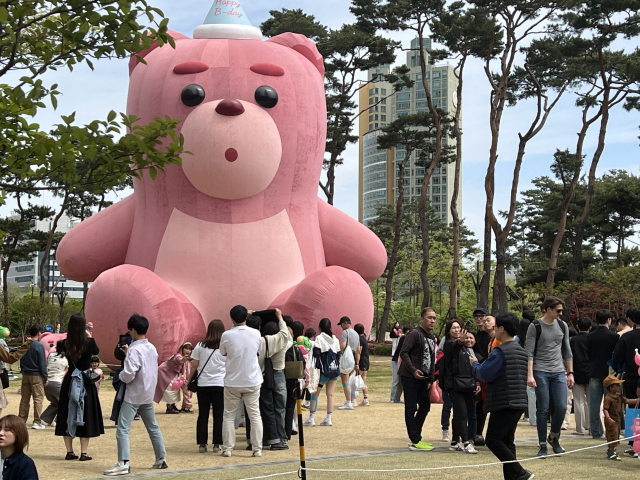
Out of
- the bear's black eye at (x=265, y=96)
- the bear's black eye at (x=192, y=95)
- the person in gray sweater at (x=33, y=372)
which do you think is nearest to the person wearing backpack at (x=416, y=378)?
the person in gray sweater at (x=33, y=372)

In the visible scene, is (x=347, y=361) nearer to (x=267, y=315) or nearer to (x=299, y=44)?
(x=267, y=315)

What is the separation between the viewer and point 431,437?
980cm

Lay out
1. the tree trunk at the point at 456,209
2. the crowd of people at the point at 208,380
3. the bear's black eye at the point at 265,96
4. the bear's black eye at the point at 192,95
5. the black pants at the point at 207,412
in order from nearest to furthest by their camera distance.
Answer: the crowd of people at the point at 208,380 < the black pants at the point at 207,412 < the bear's black eye at the point at 192,95 < the bear's black eye at the point at 265,96 < the tree trunk at the point at 456,209

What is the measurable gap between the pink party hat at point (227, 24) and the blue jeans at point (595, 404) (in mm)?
9322

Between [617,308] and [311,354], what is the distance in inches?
999

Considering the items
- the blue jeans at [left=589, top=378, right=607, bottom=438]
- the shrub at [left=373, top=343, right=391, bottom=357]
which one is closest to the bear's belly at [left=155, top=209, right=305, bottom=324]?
Answer: the blue jeans at [left=589, top=378, right=607, bottom=438]

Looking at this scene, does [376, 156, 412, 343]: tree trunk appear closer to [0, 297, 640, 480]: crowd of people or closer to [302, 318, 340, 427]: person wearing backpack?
[302, 318, 340, 427]: person wearing backpack

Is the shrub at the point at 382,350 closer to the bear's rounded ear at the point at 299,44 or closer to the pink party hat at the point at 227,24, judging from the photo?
the bear's rounded ear at the point at 299,44

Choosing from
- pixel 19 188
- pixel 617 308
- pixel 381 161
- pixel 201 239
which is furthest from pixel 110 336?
pixel 381 161

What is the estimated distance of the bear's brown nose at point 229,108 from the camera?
13.6 metres

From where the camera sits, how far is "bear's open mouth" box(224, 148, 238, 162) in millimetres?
13625

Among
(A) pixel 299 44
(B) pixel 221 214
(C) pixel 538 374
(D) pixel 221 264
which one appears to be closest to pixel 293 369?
(C) pixel 538 374

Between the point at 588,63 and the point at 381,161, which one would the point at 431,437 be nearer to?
the point at 588,63

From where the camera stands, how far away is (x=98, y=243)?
1548 centimetres
